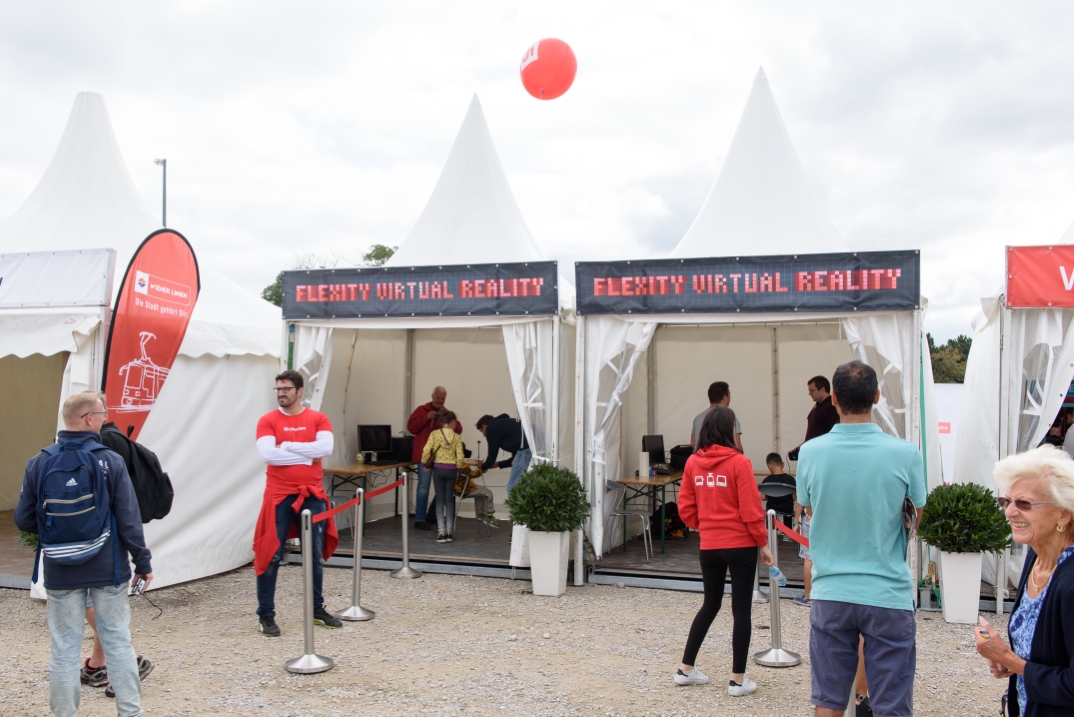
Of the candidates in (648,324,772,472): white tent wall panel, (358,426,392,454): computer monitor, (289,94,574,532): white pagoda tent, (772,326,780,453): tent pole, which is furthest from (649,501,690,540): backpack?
(358,426,392,454): computer monitor

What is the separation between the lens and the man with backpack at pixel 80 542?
3168mm

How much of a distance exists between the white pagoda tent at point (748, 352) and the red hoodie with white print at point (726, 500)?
2.35 m

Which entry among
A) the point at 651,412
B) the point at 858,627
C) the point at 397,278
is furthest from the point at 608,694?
the point at 651,412

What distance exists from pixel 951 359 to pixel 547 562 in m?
23.9

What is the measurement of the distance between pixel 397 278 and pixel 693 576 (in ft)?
11.0

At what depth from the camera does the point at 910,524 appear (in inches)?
106

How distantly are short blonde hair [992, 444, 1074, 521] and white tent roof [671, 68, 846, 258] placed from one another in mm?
5222

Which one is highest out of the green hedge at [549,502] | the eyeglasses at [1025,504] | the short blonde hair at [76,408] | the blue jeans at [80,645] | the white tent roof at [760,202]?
the white tent roof at [760,202]

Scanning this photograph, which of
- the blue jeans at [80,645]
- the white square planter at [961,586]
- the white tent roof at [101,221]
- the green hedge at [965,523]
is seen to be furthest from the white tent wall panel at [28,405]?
the white square planter at [961,586]

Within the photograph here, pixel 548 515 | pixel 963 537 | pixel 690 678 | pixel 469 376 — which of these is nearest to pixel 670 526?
pixel 548 515

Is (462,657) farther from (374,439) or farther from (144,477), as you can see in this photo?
(374,439)

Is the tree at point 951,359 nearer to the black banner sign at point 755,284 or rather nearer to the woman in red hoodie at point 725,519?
the black banner sign at point 755,284

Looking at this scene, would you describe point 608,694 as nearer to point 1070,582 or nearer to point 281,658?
point 281,658

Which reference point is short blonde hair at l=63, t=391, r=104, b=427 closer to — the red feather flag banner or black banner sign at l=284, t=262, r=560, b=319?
the red feather flag banner
